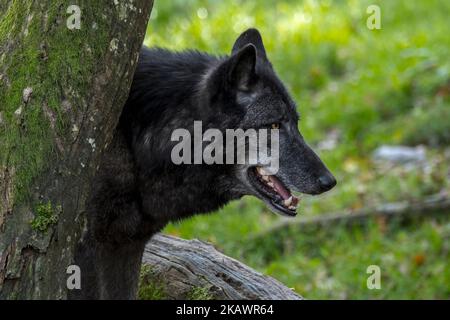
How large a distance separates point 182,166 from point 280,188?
0.60 metres

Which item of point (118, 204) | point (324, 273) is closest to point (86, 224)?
point (118, 204)

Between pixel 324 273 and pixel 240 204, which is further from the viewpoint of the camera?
pixel 240 204

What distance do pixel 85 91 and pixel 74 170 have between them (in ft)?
1.22

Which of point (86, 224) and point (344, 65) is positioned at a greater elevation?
point (344, 65)

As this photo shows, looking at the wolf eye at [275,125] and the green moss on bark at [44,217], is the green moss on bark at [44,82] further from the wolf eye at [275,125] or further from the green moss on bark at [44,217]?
the wolf eye at [275,125]

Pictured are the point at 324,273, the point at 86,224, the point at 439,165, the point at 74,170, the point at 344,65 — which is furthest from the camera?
the point at 344,65

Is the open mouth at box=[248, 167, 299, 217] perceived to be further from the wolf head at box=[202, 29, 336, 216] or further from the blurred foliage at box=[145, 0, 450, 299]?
the blurred foliage at box=[145, 0, 450, 299]

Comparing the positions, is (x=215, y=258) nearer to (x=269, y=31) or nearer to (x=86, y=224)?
(x=86, y=224)

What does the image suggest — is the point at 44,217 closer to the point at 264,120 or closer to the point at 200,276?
the point at 264,120

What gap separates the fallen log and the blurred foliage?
1.29 m

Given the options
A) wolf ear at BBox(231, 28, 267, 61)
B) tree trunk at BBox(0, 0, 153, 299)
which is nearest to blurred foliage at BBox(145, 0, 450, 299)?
wolf ear at BBox(231, 28, 267, 61)

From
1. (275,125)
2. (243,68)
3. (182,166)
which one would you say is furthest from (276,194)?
(243,68)
